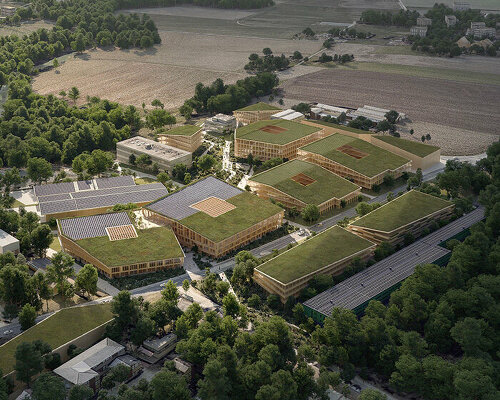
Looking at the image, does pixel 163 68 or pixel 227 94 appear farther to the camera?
pixel 163 68

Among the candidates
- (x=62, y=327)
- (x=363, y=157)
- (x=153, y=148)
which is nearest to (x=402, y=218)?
(x=363, y=157)

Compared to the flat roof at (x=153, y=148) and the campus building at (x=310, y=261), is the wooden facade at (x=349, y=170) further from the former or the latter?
the campus building at (x=310, y=261)

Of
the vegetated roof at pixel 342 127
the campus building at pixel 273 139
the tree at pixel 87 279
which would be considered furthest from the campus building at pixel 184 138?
the tree at pixel 87 279

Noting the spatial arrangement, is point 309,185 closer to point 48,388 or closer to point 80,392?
point 80,392

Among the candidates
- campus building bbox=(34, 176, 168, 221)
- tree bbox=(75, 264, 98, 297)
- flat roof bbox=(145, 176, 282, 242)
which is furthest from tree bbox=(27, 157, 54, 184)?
tree bbox=(75, 264, 98, 297)

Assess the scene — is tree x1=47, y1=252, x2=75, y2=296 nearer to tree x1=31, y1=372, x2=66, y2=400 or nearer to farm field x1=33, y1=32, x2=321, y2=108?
tree x1=31, y1=372, x2=66, y2=400

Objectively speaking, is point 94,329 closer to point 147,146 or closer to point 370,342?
point 370,342
